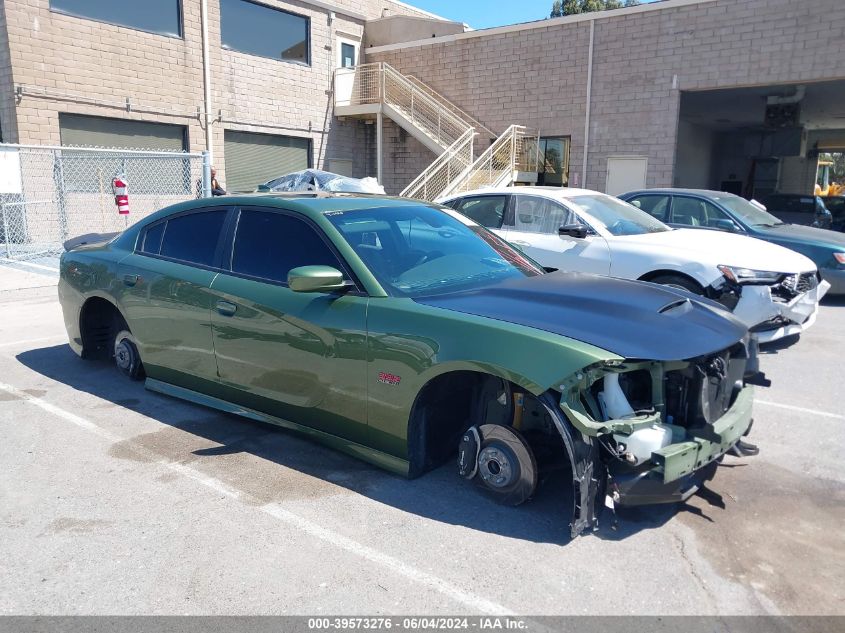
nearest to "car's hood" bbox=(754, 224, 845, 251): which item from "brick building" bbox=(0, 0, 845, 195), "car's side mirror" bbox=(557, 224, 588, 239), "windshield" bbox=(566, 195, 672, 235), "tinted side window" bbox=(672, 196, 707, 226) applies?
"tinted side window" bbox=(672, 196, 707, 226)

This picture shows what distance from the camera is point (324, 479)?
3932 mm

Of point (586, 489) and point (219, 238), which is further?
point (219, 238)

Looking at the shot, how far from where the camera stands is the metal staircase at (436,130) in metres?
18.7

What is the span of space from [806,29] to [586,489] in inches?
630

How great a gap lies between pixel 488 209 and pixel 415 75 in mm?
14747

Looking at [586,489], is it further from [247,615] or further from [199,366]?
[199,366]

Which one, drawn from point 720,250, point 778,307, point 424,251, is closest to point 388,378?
point 424,251

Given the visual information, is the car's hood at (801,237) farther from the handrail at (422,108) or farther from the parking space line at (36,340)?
the handrail at (422,108)

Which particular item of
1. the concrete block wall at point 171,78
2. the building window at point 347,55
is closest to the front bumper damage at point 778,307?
the concrete block wall at point 171,78

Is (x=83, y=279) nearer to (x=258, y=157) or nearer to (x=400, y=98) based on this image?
(x=258, y=157)

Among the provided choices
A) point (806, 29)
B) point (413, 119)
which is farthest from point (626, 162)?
point (413, 119)

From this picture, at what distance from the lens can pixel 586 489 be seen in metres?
3.06

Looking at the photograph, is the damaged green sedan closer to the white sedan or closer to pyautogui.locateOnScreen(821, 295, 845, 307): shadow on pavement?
the white sedan

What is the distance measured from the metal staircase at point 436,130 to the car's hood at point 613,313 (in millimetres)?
14003
